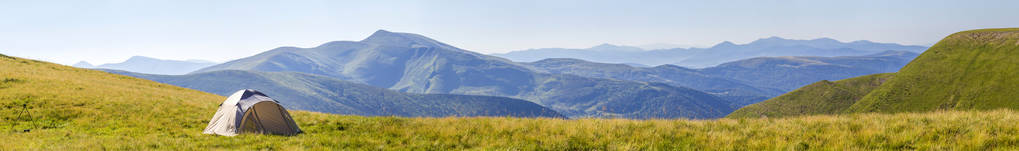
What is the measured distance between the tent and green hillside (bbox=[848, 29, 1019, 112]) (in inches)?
6495

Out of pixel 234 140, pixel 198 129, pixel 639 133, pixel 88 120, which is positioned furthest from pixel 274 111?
pixel 639 133

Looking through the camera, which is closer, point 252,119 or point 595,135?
point 595,135

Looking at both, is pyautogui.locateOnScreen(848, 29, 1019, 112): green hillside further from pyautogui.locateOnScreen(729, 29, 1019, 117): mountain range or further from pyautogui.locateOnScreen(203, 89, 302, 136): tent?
pyautogui.locateOnScreen(203, 89, 302, 136): tent

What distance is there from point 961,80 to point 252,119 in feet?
722

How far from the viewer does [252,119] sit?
16266mm

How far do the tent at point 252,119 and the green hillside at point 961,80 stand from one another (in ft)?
541

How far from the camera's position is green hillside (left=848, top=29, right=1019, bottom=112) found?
443 feet

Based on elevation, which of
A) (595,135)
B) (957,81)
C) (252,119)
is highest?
(595,135)

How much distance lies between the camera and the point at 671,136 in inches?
453

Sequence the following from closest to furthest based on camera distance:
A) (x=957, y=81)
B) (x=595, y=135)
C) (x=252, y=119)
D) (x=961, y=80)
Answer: (x=595, y=135) → (x=252, y=119) → (x=961, y=80) → (x=957, y=81)

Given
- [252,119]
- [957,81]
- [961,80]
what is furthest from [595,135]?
[961,80]

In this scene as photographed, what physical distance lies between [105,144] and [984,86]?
210 metres

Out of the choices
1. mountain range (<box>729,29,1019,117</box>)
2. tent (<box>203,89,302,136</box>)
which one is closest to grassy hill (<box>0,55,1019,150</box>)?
tent (<box>203,89,302,136</box>)

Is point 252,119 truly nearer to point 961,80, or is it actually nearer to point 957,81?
point 957,81
